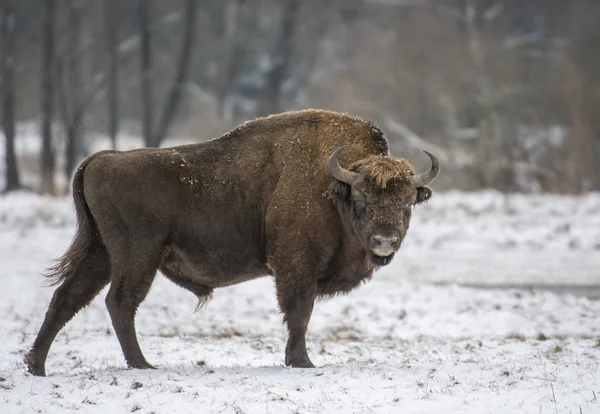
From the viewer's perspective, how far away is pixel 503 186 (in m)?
26.1

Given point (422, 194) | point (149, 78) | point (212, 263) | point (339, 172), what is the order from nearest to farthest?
point (339, 172) → point (422, 194) → point (212, 263) → point (149, 78)

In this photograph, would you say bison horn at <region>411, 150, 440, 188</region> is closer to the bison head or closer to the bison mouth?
the bison head

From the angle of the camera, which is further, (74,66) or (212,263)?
(74,66)

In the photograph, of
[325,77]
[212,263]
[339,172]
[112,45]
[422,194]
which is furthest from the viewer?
[325,77]

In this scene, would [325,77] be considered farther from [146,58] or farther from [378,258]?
[378,258]

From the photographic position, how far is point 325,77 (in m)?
42.5

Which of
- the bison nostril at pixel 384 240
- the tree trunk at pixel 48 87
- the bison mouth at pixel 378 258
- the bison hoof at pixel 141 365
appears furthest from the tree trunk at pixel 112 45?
the bison nostril at pixel 384 240

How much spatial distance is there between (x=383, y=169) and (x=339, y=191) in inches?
16.6

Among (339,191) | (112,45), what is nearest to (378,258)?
(339,191)

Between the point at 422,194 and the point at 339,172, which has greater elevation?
the point at 339,172

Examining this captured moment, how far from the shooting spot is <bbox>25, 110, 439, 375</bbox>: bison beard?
7.51 metres

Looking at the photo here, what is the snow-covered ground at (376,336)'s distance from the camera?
6199 mm

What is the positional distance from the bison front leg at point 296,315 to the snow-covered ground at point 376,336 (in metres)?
0.31

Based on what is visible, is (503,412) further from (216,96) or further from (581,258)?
(216,96)
